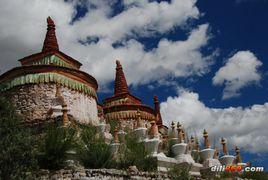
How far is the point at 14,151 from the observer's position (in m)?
13.1

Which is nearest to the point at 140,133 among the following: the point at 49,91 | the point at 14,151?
the point at 49,91

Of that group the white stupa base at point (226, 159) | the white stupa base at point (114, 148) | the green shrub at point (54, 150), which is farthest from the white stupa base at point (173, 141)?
the green shrub at point (54, 150)

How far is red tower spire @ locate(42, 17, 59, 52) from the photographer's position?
2528 centimetres

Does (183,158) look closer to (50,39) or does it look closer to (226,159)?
(226,159)

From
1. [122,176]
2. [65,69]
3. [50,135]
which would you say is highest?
[65,69]

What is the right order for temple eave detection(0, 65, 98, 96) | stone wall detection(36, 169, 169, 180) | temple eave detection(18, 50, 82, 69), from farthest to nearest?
temple eave detection(18, 50, 82, 69), temple eave detection(0, 65, 98, 96), stone wall detection(36, 169, 169, 180)

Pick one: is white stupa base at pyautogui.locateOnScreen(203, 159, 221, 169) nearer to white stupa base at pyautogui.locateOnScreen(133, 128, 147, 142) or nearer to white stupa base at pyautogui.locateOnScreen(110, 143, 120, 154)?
white stupa base at pyautogui.locateOnScreen(133, 128, 147, 142)

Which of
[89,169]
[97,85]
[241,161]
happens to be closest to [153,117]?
[97,85]

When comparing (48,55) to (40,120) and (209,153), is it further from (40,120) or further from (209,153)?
(209,153)

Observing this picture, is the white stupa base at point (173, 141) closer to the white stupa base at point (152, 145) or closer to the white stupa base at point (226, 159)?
the white stupa base at point (152, 145)

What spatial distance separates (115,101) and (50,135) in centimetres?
1524

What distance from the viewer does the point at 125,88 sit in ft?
104

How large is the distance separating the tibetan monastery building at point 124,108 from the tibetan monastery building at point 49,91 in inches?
179

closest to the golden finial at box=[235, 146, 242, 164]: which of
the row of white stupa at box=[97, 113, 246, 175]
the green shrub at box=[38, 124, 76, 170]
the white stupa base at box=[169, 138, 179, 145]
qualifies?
the row of white stupa at box=[97, 113, 246, 175]
